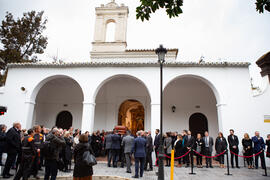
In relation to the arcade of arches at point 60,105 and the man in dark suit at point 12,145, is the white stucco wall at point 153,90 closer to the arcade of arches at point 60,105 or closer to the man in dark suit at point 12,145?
the arcade of arches at point 60,105

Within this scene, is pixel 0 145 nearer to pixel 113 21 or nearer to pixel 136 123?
pixel 113 21

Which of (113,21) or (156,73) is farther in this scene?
(113,21)

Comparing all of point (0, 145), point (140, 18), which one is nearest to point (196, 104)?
point (140, 18)

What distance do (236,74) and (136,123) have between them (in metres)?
15.7

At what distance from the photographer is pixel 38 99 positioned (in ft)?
48.3

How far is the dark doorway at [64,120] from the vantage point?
14883mm

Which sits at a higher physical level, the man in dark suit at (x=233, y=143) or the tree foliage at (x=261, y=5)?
the tree foliage at (x=261, y=5)

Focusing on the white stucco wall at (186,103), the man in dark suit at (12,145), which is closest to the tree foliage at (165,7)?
the man in dark suit at (12,145)

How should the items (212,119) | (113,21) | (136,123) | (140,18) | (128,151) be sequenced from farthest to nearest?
(136,123)
(113,21)
(212,119)
(128,151)
(140,18)

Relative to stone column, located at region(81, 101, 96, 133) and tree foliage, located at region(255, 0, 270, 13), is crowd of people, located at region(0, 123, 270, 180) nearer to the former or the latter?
stone column, located at region(81, 101, 96, 133)

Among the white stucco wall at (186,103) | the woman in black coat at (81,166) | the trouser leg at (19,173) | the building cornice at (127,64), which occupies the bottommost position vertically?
the trouser leg at (19,173)

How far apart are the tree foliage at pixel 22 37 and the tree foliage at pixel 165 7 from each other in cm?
1699

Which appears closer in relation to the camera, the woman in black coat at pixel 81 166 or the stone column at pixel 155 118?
the woman in black coat at pixel 81 166

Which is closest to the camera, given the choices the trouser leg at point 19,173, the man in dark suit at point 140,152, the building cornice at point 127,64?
the trouser leg at point 19,173
